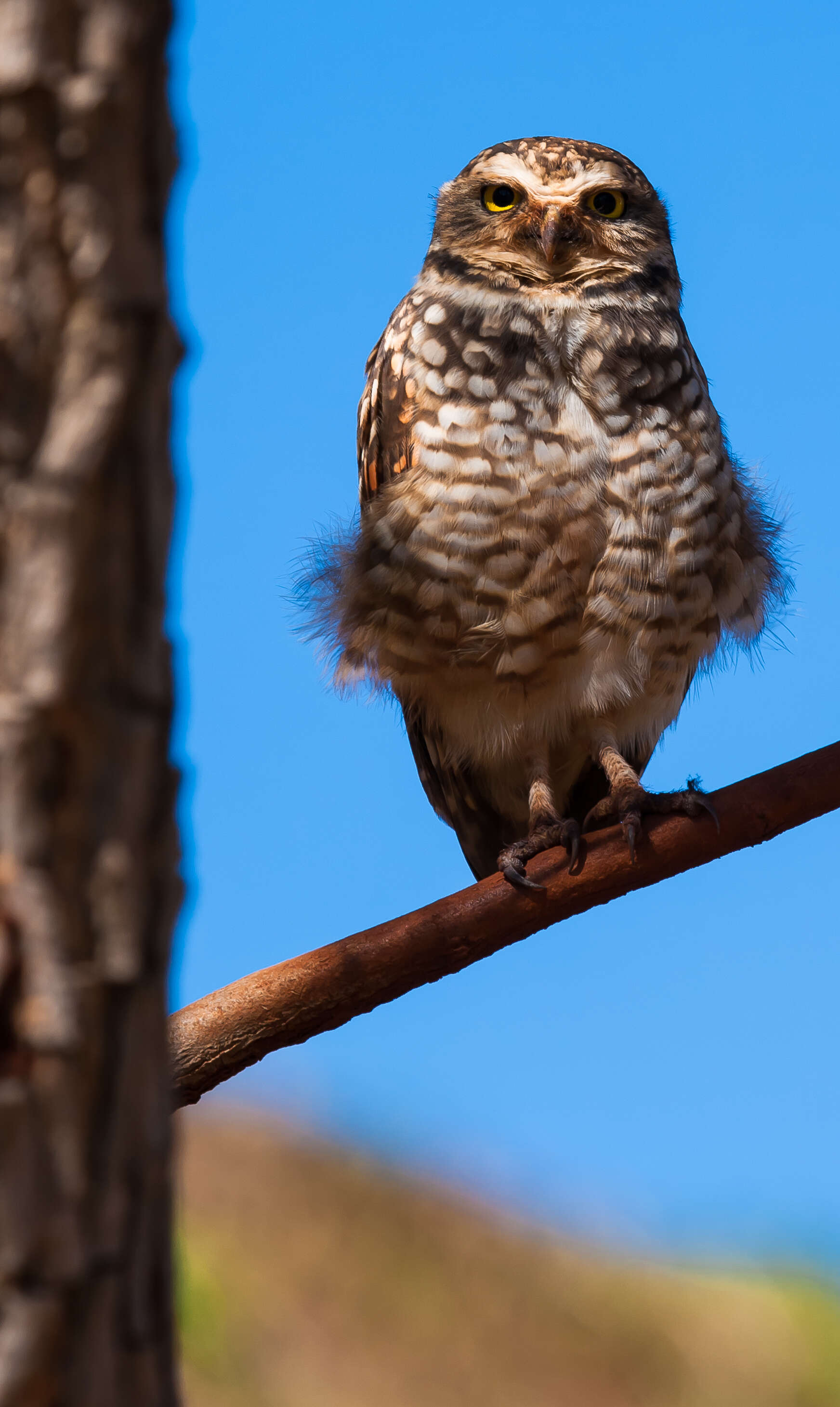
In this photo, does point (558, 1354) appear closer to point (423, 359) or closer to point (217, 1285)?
point (217, 1285)

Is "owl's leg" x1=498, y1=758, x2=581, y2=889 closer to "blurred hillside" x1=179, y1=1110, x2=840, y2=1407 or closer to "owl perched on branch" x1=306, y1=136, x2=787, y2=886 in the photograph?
"owl perched on branch" x1=306, y1=136, x2=787, y2=886

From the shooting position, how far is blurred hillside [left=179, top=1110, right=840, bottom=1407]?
6707mm

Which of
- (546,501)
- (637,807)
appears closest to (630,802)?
(637,807)

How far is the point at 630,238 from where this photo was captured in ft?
10.3

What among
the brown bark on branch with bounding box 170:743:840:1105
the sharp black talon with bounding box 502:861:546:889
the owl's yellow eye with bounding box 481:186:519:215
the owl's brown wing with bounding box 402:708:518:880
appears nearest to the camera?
the brown bark on branch with bounding box 170:743:840:1105

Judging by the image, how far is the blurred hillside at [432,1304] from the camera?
6707mm

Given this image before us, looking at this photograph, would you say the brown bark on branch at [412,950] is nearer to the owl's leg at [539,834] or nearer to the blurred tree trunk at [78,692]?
the owl's leg at [539,834]

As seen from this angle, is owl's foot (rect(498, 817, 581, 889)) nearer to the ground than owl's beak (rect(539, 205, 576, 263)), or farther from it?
nearer to the ground

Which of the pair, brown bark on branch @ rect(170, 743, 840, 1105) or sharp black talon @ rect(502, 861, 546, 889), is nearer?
brown bark on branch @ rect(170, 743, 840, 1105)

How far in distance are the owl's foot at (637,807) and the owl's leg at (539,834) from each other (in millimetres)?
79

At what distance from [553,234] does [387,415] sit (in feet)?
1.90

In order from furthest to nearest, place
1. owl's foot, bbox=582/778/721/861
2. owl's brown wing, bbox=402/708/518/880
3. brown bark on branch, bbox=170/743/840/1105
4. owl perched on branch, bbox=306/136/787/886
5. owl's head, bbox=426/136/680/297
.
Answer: owl's brown wing, bbox=402/708/518/880
owl's head, bbox=426/136/680/297
owl perched on branch, bbox=306/136/787/886
owl's foot, bbox=582/778/721/861
brown bark on branch, bbox=170/743/840/1105

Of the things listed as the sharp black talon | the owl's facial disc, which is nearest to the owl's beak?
the owl's facial disc

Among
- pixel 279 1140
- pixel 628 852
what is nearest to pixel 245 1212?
pixel 279 1140
